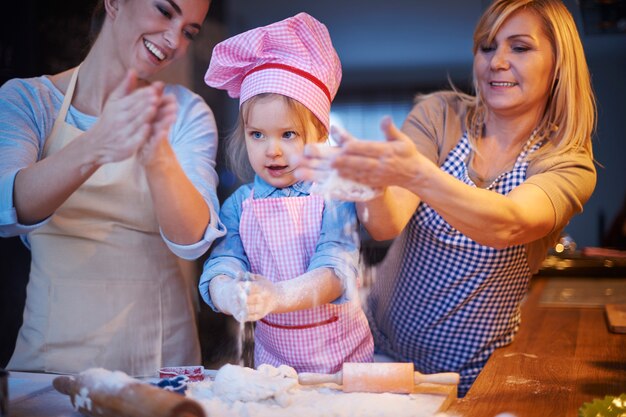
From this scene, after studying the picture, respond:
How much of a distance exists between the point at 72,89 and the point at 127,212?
258 millimetres

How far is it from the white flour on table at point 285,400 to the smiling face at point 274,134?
1.19ft

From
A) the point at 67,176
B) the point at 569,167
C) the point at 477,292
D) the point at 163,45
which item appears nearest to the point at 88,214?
the point at 67,176

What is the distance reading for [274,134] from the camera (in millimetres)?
1286

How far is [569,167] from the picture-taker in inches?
58.1

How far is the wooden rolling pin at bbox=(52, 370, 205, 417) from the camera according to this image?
1.02 m

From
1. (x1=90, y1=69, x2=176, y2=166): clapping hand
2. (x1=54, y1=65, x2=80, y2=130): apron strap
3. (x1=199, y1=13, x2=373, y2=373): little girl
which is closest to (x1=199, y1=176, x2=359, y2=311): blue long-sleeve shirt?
(x1=199, y1=13, x2=373, y2=373): little girl

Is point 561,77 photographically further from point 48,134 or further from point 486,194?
point 48,134

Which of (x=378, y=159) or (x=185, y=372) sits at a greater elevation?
(x=378, y=159)

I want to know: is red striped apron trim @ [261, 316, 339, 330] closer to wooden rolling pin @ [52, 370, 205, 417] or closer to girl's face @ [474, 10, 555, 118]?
wooden rolling pin @ [52, 370, 205, 417]

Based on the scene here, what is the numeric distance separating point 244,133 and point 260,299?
0.31 m

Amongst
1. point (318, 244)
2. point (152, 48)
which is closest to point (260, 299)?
point (318, 244)

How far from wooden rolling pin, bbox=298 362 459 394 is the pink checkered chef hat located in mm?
450

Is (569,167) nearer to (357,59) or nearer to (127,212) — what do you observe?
(357,59)

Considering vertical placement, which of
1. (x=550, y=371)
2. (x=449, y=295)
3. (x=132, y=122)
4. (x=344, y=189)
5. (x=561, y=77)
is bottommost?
(x=550, y=371)
